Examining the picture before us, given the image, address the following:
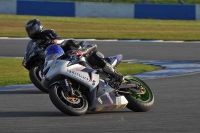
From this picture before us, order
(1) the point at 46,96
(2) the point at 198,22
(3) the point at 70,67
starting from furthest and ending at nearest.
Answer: (2) the point at 198,22 < (1) the point at 46,96 < (3) the point at 70,67

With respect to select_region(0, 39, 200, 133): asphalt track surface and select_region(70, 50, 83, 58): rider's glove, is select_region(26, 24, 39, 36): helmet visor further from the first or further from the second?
select_region(70, 50, 83, 58): rider's glove

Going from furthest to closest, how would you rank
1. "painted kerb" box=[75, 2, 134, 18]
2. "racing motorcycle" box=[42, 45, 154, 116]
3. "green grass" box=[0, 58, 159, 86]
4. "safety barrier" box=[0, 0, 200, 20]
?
1. "painted kerb" box=[75, 2, 134, 18]
2. "safety barrier" box=[0, 0, 200, 20]
3. "green grass" box=[0, 58, 159, 86]
4. "racing motorcycle" box=[42, 45, 154, 116]

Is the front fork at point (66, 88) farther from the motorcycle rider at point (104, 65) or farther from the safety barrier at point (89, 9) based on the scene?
the safety barrier at point (89, 9)

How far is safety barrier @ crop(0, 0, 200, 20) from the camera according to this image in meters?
35.4

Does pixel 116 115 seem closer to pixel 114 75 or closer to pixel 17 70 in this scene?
pixel 114 75

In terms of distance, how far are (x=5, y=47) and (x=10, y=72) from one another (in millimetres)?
6519

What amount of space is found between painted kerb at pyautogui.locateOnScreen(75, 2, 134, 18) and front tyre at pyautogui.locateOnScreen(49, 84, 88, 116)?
27939mm

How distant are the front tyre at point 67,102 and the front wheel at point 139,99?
2.24 ft

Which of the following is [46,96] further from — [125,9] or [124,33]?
[125,9]

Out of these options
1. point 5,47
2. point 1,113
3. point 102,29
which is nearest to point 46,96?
point 1,113

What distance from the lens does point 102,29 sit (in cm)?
2883

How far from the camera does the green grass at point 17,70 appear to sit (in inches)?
493

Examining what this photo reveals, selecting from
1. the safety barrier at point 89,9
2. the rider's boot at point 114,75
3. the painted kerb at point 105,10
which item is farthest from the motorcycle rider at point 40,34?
the painted kerb at point 105,10

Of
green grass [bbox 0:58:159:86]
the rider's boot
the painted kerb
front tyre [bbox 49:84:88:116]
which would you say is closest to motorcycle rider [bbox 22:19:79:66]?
green grass [bbox 0:58:159:86]
